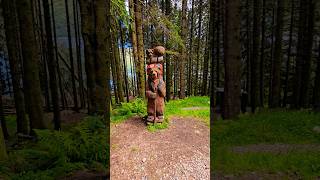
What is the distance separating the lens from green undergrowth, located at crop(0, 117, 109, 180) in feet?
12.0

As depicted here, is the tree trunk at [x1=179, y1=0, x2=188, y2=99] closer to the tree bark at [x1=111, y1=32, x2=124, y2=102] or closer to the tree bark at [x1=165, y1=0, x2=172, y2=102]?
the tree bark at [x1=165, y1=0, x2=172, y2=102]

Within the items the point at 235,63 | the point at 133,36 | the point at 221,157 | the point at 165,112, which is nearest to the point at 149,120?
the point at 165,112

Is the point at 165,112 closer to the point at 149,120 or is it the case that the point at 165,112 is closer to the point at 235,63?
the point at 149,120

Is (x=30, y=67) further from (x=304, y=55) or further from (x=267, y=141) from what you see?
(x=304, y=55)

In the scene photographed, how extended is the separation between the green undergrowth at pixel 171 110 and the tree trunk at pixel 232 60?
387 cm

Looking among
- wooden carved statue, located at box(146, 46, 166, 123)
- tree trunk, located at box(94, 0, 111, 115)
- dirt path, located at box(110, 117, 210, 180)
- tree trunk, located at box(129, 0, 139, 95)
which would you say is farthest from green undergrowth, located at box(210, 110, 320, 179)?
tree trunk, located at box(129, 0, 139, 95)

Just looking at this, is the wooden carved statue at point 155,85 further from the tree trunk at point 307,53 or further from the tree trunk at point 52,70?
the tree trunk at point 307,53

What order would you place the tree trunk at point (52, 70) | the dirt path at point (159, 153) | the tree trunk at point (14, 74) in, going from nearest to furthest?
the dirt path at point (159, 153) → the tree trunk at point (52, 70) → the tree trunk at point (14, 74)

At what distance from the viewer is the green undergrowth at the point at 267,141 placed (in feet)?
16.6

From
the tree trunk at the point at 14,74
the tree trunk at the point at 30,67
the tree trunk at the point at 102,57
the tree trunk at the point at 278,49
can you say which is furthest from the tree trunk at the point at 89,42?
the tree trunk at the point at 278,49

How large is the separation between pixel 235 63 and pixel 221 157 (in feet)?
8.30

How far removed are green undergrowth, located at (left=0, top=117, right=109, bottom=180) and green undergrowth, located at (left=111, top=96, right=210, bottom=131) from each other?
0.38 metres

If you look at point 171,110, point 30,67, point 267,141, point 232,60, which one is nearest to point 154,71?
point 171,110

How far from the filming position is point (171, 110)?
364cm
